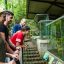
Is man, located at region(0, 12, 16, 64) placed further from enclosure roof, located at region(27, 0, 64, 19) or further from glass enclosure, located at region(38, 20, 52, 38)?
enclosure roof, located at region(27, 0, 64, 19)

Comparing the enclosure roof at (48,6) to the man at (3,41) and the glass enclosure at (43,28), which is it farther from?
the man at (3,41)

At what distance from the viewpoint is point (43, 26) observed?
15.2 meters

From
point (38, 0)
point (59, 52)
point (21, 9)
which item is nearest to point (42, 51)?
point (38, 0)

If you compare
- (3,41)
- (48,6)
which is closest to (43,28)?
(48,6)

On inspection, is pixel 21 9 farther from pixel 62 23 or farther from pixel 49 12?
pixel 62 23

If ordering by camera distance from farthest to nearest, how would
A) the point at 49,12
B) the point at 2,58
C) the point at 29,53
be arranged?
the point at 49,12 < the point at 29,53 < the point at 2,58

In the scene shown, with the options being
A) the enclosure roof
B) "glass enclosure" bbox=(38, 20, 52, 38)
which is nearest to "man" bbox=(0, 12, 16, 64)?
"glass enclosure" bbox=(38, 20, 52, 38)

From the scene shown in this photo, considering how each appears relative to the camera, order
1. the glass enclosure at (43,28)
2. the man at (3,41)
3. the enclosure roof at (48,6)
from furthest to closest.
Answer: the enclosure roof at (48,6), the glass enclosure at (43,28), the man at (3,41)

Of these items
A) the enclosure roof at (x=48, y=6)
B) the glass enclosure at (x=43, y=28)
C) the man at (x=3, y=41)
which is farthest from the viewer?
the enclosure roof at (x=48, y=6)

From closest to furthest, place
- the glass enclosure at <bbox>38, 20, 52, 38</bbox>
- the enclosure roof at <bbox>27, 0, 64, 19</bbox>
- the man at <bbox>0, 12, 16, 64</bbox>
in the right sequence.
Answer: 1. the man at <bbox>0, 12, 16, 64</bbox>
2. the glass enclosure at <bbox>38, 20, 52, 38</bbox>
3. the enclosure roof at <bbox>27, 0, 64, 19</bbox>

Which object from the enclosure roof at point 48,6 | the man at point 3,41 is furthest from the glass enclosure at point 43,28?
the man at point 3,41

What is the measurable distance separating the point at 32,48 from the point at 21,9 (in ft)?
80.0

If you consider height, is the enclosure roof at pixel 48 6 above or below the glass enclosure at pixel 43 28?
above

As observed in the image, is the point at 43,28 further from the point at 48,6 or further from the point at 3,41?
the point at 3,41
